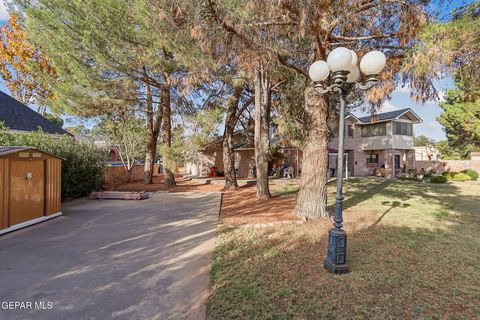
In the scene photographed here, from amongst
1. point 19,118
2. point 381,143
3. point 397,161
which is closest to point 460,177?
point 397,161

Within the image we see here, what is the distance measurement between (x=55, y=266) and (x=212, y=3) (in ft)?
18.3

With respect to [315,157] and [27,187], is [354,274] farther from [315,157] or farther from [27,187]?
[27,187]

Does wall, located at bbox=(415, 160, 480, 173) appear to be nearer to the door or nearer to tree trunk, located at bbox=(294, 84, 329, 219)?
the door

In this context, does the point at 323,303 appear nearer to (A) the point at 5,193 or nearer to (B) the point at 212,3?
(B) the point at 212,3

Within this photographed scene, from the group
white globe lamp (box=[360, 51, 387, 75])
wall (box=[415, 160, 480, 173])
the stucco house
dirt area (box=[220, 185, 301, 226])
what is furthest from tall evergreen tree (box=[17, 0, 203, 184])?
wall (box=[415, 160, 480, 173])

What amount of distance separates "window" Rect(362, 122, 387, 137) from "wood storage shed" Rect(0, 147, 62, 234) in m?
23.8

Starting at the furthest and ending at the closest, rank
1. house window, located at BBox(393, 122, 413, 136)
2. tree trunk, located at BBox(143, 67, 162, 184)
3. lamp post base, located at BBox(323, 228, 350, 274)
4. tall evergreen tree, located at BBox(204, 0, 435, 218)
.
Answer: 1. house window, located at BBox(393, 122, 413, 136)
2. tree trunk, located at BBox(143, 67, 162, 184)
3. tall evergreen tree, located at BBox(204, 0, 435, 218)
4. lamp post base, located at BBox(323, 228, 350, 274)

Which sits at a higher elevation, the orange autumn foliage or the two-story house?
the orange autumn foliage

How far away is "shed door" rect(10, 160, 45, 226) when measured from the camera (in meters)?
5.98

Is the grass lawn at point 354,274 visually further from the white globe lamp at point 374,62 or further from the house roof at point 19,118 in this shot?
the house roof at point 19,118

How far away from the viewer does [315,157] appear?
6539 mm

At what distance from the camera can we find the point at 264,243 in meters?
4.83

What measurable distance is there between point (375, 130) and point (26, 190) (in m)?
24.8

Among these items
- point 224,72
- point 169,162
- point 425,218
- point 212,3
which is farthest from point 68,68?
point 425,218
